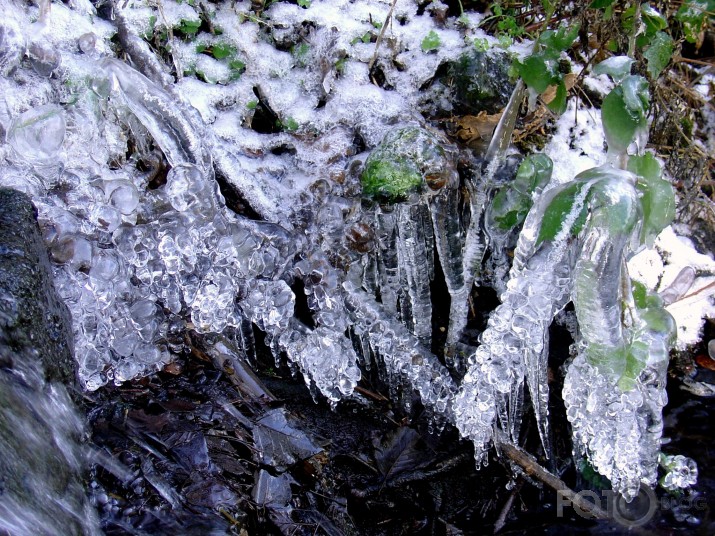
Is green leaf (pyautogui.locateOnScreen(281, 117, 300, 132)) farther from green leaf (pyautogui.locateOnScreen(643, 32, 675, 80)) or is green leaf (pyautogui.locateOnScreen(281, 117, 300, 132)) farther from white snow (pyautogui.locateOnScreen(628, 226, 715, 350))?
white snow (pyautogui.locateOnScreen(628, 226, 715, 350))

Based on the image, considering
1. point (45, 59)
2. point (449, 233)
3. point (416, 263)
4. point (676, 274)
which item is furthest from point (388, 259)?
point (45, 59)

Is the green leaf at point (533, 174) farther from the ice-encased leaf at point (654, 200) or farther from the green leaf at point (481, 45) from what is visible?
the green leaf at point (481, 45)

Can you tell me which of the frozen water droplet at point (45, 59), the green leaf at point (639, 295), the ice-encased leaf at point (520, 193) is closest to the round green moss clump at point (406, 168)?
the ice-encased leaf at point (520, 193)

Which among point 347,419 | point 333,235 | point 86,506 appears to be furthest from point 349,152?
point 86,506

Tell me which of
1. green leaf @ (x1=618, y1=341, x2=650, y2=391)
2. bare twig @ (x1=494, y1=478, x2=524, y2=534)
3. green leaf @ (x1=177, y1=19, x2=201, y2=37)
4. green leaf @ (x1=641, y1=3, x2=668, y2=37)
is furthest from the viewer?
green leaf @ (x1=177, y1=19, x2=201, y2=37)

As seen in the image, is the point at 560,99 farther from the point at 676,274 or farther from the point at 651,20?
the point at 676,274

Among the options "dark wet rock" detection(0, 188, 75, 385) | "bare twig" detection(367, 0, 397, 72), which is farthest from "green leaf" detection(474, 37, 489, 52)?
"dark wet rock" detection(0, 188, 75, 385)
